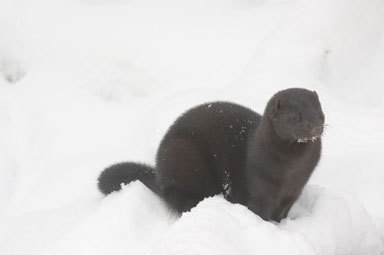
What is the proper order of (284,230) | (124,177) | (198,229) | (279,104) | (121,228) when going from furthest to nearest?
(124,177) < (279,104) < (121,228) < (284,230) < (198,229)

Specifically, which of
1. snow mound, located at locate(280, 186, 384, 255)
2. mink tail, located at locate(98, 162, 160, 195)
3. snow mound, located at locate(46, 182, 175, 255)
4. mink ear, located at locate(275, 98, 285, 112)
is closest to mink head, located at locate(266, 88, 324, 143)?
mink ear, located at locate(275, 98, 285, 112)

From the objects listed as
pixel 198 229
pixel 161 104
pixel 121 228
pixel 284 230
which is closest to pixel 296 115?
pixel 284 230

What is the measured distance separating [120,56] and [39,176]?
1.97m

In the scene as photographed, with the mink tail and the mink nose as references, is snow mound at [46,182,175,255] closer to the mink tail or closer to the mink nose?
the mink tail

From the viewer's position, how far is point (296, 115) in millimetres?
3346

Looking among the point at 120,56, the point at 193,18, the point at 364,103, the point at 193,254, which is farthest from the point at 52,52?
the point at 193,254

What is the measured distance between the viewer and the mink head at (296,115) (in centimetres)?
325

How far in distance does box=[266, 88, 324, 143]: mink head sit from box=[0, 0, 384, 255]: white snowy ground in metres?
0.48

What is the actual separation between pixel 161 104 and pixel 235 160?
206 centimetres

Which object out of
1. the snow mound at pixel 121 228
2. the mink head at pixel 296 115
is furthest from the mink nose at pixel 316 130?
the snow mound at pixel 121 228

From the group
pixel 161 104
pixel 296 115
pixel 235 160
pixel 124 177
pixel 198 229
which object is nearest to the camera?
pixel 198 229

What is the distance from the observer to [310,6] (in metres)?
6.09

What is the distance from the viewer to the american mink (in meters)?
3.52

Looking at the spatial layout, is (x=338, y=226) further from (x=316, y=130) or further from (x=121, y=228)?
(x=121, y=228)
